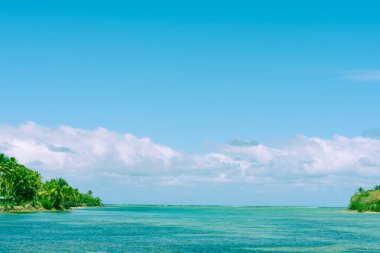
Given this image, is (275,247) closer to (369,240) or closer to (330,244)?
(330,244)

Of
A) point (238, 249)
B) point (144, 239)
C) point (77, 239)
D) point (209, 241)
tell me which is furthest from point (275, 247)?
point (77, 239)

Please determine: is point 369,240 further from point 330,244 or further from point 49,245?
point 49,245

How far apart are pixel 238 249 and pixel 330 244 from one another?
62.5ft

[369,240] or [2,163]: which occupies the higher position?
[2,163]

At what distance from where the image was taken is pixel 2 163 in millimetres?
174875

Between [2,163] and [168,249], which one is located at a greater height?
[2,163]

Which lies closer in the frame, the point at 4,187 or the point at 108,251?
the point at 108,251

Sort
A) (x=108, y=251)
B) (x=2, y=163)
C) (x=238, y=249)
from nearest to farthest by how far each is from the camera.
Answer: (x=108, y=251) < (x=238, y=249) < (x=2, y=163)

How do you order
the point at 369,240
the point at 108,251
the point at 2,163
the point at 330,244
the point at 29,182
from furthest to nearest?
the point at 29,182, the point at 2,163, the point at 369,240, the point at 330,244, the point at 108,251

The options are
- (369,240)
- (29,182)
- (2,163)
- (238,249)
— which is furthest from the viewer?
(29,182)

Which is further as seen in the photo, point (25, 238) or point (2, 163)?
point (2, 163)

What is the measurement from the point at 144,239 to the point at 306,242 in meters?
28.2

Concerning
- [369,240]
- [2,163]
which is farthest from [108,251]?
[2,163]

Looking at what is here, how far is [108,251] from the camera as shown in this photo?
232 feet
